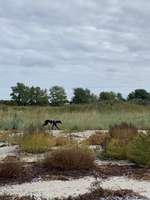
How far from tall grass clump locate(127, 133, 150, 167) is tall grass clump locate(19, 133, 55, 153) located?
3249mm

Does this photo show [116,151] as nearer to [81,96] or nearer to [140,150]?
[140,150]

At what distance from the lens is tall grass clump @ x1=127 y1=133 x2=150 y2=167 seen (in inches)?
621

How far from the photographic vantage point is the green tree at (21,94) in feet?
281

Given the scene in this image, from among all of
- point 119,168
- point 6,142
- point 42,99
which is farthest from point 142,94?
point 119,168

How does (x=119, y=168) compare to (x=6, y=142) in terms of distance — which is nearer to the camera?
(x=119, y=168)

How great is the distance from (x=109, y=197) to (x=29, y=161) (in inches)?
222

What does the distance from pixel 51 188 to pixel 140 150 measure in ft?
14.2

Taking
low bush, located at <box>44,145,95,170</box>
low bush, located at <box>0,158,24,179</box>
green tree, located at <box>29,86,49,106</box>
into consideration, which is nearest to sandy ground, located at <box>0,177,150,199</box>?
low bush, located at <box>0,158,24,179</box>

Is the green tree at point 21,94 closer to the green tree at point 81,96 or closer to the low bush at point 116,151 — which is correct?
the green tree at point 81,96

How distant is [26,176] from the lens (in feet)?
45.4

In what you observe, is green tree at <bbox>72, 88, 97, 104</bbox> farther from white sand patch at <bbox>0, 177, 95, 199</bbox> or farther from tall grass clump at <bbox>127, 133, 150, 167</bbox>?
white sand patch at <bbox>0, 177, 95, 199</bbox>

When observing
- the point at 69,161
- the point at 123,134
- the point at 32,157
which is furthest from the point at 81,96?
the point at 69,161

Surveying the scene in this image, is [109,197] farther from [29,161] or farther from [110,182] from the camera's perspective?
[29,161]

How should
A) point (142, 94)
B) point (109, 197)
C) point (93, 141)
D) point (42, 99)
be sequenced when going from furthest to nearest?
point (142, 94) → point (42, 99) → point (93, 141) → point (109, 197)
